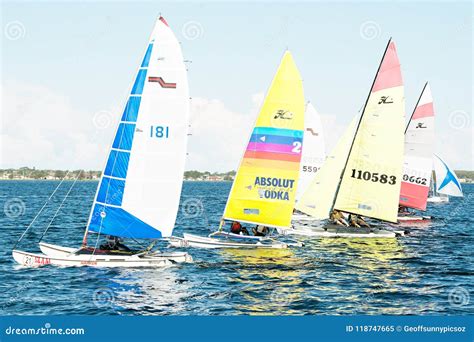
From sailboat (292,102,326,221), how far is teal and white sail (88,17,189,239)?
91.5ft

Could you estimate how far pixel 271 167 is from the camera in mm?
37312

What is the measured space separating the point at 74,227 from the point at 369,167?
25.2 meters

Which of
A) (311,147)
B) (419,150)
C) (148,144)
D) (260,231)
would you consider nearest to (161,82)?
(148,144)

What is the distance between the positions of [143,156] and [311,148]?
29064 millimetres

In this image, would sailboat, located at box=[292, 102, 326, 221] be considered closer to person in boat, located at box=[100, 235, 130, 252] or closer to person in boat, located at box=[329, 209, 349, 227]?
person in boat, located at box=[329, 209, 349, 227]

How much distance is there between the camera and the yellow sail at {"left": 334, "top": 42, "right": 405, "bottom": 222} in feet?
140

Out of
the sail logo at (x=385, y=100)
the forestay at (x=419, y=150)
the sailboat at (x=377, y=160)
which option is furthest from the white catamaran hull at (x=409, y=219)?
the sail logo at (x=385, y=100)

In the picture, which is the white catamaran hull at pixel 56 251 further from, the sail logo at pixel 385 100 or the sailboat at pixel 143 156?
the sail logo at pixel 385 100

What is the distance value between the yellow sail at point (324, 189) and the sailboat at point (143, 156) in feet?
63.3

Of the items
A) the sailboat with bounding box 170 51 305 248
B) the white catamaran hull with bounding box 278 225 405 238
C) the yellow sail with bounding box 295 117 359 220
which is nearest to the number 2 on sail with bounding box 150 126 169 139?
the sailboat with bounding box 170 51 305 248

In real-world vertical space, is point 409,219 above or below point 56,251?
below

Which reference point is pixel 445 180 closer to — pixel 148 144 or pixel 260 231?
pixel 260 231

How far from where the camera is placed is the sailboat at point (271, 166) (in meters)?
36.7

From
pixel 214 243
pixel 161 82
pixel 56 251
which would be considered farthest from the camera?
pixel 214 243
